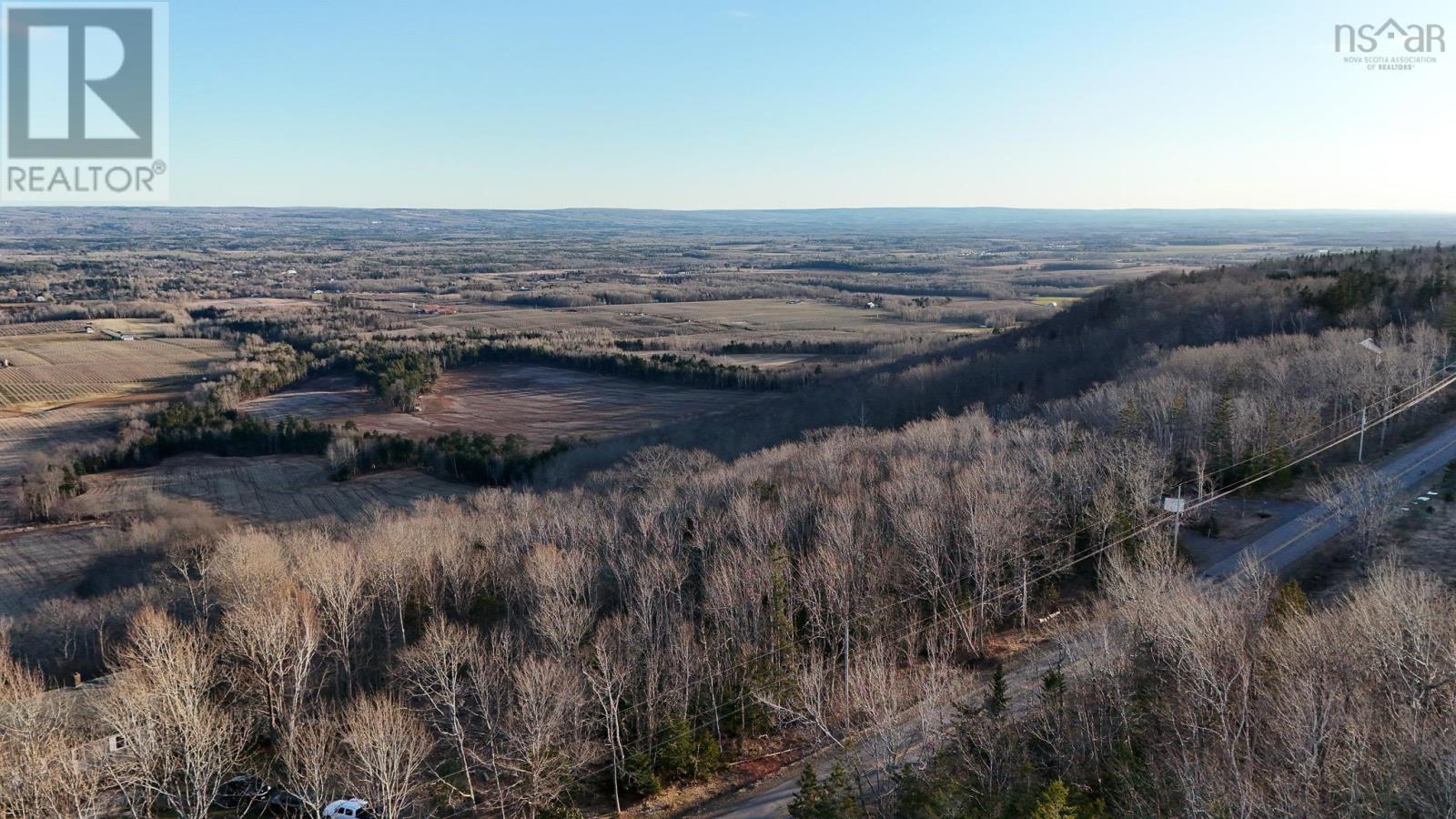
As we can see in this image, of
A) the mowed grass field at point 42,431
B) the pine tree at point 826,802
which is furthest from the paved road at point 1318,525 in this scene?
the mowed grass field at point 42,431

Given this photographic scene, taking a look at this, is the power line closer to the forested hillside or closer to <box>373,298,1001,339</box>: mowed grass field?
the forested hillside

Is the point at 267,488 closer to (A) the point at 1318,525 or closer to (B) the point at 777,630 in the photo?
(B) the point at 777,630

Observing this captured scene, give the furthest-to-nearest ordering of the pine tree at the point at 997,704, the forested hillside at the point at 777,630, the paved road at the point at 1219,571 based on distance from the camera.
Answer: the paved road at the point at 1219,571, the pine tree at the point at 997,704, the forested hillside at the point at 777,630

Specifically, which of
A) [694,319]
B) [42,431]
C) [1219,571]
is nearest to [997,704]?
[1219,571]

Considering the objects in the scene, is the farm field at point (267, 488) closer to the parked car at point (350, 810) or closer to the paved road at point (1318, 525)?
the parked car at point (350, 810)

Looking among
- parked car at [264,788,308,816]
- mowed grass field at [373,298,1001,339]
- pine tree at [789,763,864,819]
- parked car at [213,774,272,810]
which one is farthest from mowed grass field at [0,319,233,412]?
pine tree at [789,763,864,819]
